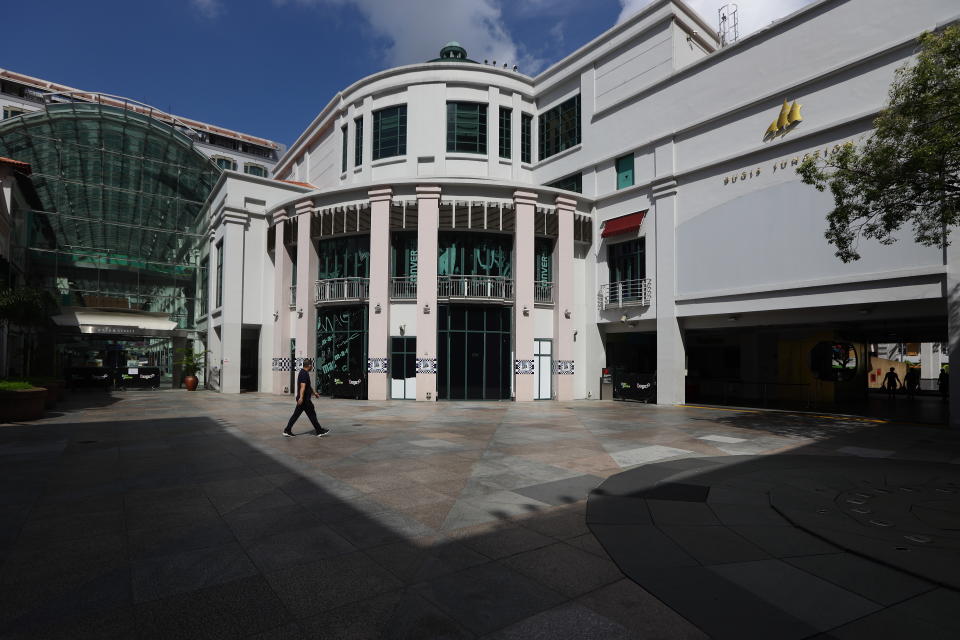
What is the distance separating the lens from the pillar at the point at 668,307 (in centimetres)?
2114

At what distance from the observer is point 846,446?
1120 cm

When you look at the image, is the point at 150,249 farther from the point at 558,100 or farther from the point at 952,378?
the point at 952,378

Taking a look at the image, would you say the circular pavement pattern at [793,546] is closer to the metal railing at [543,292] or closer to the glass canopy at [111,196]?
the metal railing at [543,292]

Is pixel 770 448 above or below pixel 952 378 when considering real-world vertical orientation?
below

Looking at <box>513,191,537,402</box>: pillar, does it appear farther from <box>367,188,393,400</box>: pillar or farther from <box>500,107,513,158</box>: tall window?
<box>367,188,393,400</box>: pillar

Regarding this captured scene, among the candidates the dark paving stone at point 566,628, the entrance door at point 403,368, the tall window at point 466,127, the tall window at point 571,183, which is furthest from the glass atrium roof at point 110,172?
the dark paving stone at point 566,628

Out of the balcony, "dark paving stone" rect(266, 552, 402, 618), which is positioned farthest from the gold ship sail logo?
"dark paving stone" rect(266, 552, 402, 618)

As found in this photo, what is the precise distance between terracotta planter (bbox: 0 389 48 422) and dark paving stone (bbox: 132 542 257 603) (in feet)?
42.5

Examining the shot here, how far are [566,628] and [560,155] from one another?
988 inches

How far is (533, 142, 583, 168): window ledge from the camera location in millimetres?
25531

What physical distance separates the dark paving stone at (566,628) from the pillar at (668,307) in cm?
1865

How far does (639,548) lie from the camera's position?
5.11m

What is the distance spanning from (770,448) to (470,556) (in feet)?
28.3

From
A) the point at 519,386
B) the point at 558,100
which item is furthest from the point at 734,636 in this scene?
the point at 558,100
